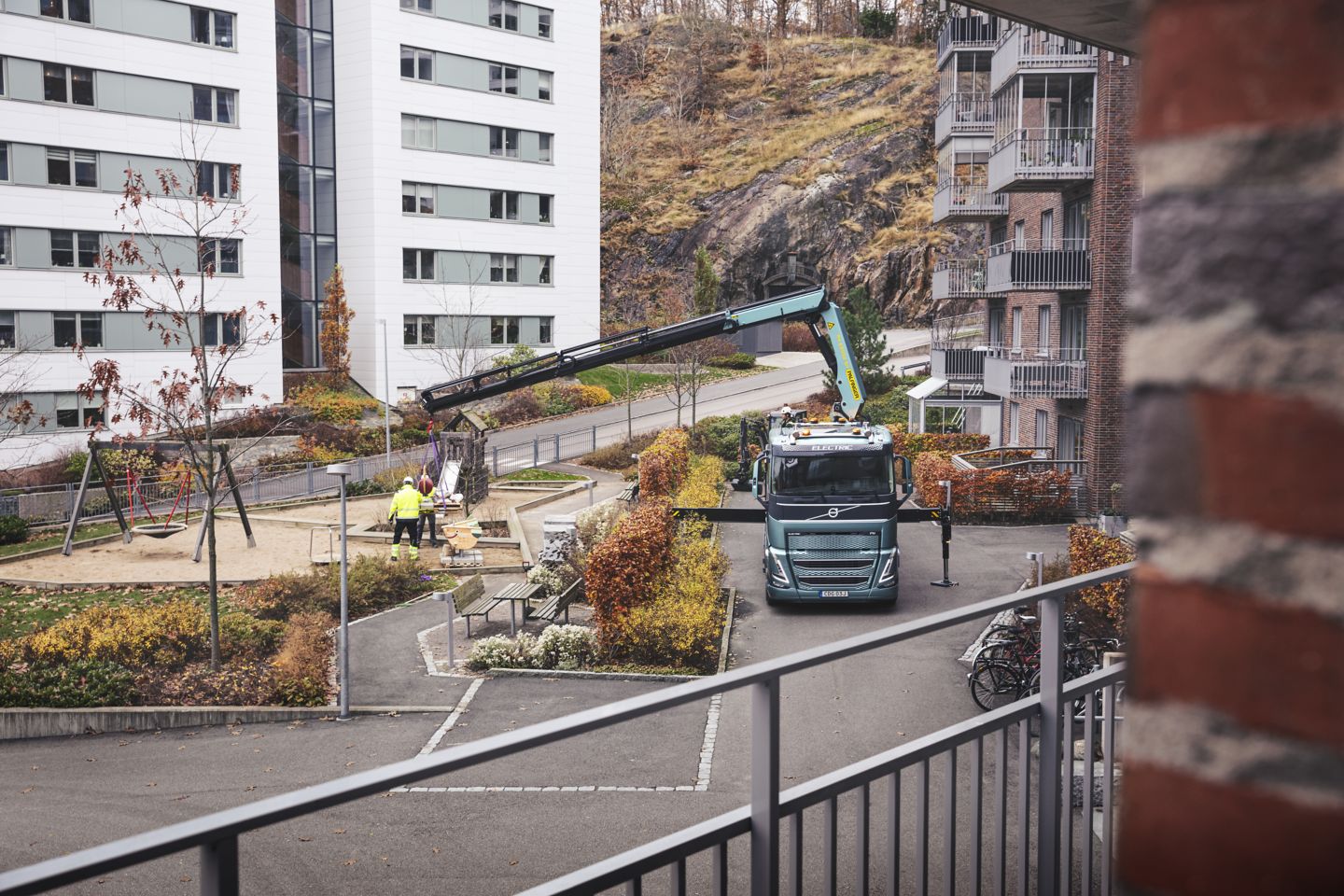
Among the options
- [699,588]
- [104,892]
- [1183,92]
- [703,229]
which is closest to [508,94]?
[703,229]

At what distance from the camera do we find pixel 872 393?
2163 inches

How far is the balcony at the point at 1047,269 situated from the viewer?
106ft

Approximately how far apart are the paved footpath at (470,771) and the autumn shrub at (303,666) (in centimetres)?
60

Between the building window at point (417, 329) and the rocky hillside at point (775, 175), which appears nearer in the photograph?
the building window at point (417, 329)

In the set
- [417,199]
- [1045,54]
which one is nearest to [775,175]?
[417,199]

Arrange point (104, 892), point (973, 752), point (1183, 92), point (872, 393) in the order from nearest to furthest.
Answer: point (1183, 92) < point (973, 752) < point (104, 892) < point (872, 393)

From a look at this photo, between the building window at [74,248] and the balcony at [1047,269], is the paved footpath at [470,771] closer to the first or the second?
the balcony at [1047,269]

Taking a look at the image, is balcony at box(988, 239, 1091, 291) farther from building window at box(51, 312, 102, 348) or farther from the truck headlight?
building window at box(51, 312, 102, 348)

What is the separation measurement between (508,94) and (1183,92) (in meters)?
59.1

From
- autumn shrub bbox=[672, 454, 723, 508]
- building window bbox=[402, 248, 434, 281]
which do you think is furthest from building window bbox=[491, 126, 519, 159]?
autumn shrub bbox=[672, 454, 723, 508]

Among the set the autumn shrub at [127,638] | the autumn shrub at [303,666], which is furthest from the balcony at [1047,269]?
the autumn shrub at [127,638]

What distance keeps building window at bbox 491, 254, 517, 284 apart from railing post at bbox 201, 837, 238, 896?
55.7 m

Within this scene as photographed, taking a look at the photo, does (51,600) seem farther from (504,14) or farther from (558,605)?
(504,14)

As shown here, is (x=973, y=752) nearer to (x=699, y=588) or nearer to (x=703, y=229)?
(x=699, y=588)
